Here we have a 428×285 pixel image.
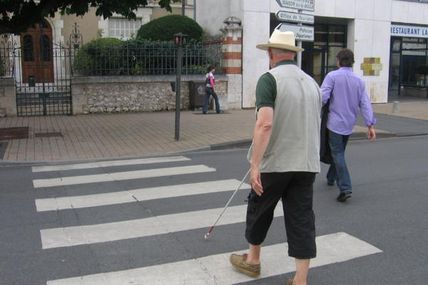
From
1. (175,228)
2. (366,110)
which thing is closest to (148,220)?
(175,228)

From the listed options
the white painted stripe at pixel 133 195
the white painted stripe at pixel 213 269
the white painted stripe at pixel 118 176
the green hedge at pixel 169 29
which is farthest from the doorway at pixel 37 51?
the white painted stripe at pixel 213 269

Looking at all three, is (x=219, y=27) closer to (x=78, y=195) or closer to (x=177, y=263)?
(x=78, y=195)

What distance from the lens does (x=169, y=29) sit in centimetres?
2006

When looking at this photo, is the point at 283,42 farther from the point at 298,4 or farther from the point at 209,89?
the point at 209,89

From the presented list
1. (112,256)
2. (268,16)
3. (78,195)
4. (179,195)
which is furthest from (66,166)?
(268,16)

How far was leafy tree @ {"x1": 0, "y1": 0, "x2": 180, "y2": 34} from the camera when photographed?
11830 mm

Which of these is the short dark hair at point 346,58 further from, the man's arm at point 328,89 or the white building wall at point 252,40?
the white building wall at point 252,40

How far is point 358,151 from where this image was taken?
37.3 ft

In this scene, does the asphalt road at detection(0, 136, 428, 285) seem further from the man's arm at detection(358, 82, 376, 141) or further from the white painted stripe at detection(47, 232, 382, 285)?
the man's arm at detection(358, 82, 376, 141)

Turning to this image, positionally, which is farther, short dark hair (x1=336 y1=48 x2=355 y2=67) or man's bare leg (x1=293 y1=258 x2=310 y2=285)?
short dark hair (x1=336 y1=48 x2=355 y2=67)

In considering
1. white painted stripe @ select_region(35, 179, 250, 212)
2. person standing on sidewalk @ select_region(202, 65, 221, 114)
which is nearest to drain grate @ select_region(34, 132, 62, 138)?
person standing on sidewalk @ select_region(202, 65, 221, 114)

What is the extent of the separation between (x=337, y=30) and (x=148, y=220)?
759 inches

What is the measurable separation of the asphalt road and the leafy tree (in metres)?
4.10

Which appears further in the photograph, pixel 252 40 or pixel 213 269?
pixel 252 40
